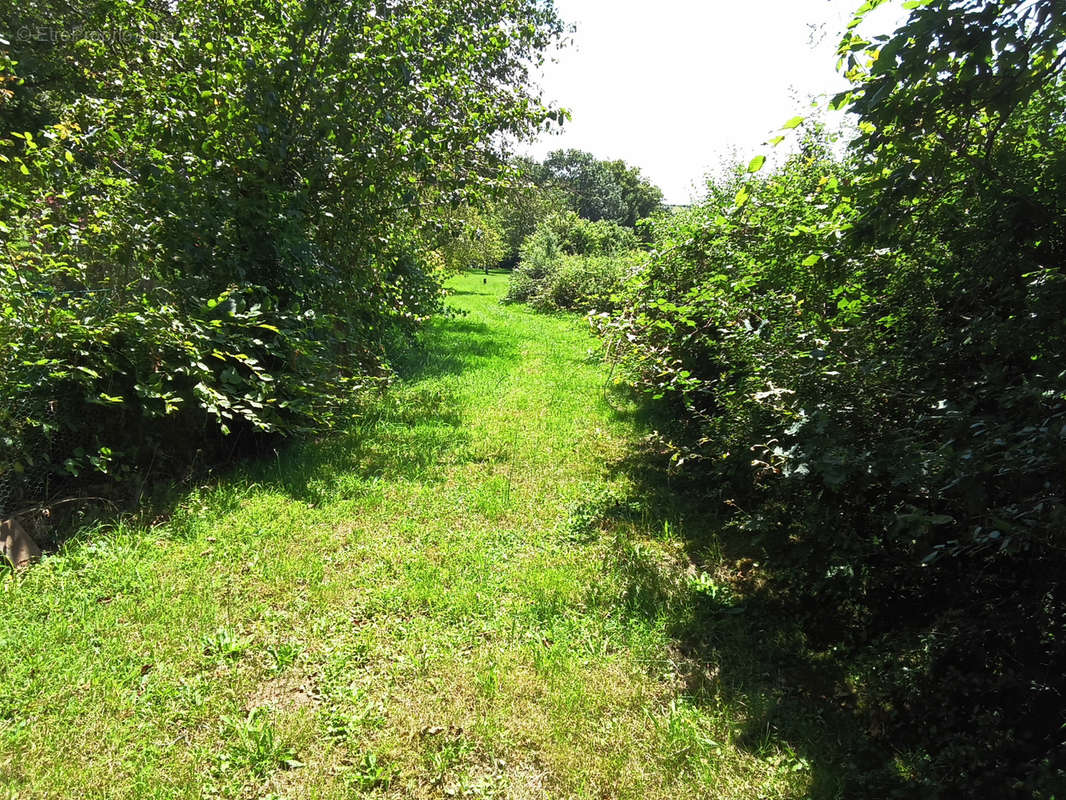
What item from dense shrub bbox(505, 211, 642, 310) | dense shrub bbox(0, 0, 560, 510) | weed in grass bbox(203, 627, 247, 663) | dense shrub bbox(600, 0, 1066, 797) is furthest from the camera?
dense shrub bbox(505, 211, 642, 310)

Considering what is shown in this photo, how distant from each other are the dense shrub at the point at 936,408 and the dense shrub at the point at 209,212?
3.91 metres

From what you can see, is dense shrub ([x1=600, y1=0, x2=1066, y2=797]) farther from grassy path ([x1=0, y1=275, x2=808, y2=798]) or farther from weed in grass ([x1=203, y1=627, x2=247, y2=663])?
weed in grass ([x1=203, y1=627, x2=247, y2=663])

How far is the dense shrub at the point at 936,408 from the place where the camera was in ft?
5.70

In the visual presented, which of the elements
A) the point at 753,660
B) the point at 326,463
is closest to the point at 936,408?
the point at 753,660

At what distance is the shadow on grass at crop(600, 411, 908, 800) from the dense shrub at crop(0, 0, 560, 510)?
10.6ft

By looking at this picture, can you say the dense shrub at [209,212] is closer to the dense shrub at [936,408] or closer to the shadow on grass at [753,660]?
the shadow on grass at [753,660]

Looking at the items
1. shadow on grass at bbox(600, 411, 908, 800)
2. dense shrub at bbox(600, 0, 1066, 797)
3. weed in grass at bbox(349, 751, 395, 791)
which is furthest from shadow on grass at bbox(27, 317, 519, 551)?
dense shrub at bbox(600, 0, 1066, 797)

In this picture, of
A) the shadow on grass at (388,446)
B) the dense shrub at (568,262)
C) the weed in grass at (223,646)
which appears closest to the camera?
the weed in grass at (223,646)

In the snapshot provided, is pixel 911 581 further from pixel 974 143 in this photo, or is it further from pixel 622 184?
pixel 622 184

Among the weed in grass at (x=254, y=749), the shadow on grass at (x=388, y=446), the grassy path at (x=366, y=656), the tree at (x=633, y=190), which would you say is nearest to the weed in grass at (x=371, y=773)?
the grassy path at (x=366, y=656)

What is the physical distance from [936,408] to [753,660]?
1.60 meters

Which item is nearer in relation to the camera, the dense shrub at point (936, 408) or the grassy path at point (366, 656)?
the dense shrub at point (936, 408)

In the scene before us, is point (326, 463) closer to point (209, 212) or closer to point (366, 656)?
point (209, 212)

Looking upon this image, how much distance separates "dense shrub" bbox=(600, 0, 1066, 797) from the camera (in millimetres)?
1738
